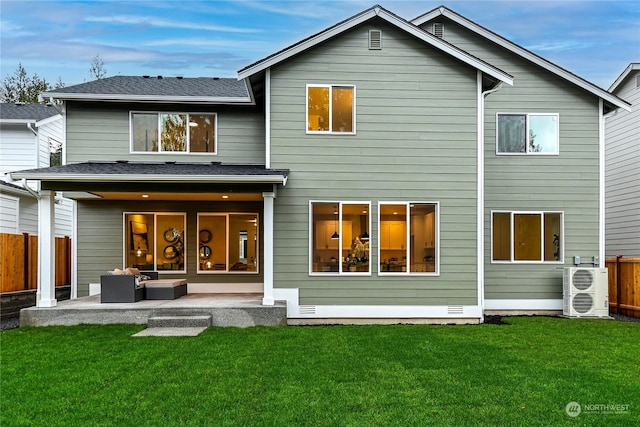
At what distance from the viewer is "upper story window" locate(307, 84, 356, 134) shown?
9.32 metres

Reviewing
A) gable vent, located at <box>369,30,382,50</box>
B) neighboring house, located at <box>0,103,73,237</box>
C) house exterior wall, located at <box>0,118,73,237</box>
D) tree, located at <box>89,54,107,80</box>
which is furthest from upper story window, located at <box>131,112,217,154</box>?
tree, located at <box>89,54,107,80</box>

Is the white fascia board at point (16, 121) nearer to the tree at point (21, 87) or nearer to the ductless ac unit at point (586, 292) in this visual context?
the tree at point (21, 87)

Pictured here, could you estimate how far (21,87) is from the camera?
86.2 ft

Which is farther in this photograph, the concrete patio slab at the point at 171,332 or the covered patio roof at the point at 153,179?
the covered patio roof at the point at 153,179

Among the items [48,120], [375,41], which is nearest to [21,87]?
[48,120]

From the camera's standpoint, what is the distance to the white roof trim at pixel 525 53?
1049 cm

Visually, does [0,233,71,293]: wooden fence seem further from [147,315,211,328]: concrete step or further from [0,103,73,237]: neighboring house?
[147,315,211,328]: concrete step

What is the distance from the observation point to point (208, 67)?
1786 inches

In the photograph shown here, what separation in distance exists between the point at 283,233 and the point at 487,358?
4543mm

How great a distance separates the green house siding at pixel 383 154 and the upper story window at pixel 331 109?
0.13 meters

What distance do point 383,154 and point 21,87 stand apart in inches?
1018

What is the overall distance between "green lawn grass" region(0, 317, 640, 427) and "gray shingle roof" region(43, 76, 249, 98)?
5659 mm

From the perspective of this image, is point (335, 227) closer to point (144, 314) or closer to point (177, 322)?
point (177, 322)

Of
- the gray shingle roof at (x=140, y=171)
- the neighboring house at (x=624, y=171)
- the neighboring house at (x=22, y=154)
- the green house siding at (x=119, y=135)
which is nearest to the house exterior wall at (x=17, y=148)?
the neighboring house at (x=22, y=154)
